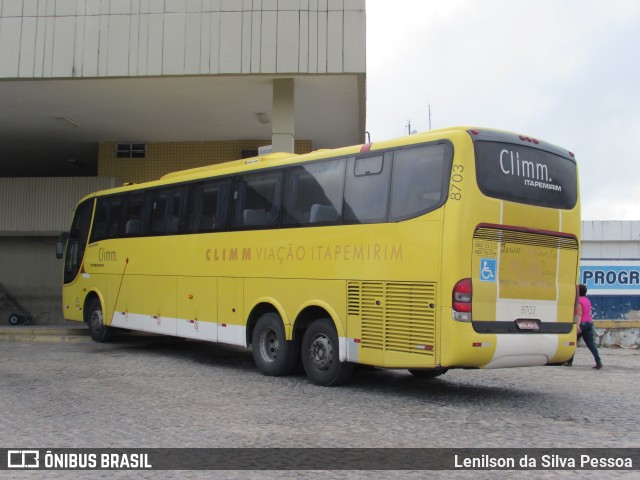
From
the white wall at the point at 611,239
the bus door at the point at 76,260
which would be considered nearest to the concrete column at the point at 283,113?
the bus door at the point at 76,260

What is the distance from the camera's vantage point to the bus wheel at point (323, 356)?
31.5ft

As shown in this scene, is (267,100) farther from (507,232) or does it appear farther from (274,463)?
(274,463)

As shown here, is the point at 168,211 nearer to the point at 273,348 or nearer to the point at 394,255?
the point at 273,348

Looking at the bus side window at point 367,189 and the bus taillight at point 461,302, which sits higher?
the bus side window at point 367,189

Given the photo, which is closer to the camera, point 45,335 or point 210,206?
point 210,206

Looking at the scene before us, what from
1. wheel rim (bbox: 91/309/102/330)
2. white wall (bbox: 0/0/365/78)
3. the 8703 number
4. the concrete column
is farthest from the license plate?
wheel rim (bbox: 91/309/102/330)

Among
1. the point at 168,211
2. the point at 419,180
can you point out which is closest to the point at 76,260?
the point at 168,211

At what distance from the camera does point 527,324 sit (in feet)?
28.3

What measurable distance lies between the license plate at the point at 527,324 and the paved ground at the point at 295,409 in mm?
978

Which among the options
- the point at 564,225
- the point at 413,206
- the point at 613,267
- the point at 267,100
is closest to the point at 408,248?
the point at 413,206

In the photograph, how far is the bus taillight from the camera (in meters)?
8.06

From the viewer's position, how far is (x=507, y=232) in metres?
8.53

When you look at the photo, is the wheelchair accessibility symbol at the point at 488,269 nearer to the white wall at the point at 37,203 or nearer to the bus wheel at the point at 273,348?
the bus wheel at the point at 273,348

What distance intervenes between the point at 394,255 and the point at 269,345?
10.3ft
